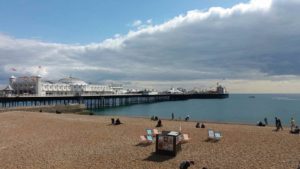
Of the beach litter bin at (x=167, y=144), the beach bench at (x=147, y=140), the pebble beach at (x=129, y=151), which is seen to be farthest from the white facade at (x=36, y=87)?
the beach litter bin at (x=167, y=144)

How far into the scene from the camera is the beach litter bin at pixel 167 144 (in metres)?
12.5

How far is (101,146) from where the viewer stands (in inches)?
584

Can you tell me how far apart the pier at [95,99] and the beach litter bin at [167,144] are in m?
44.5

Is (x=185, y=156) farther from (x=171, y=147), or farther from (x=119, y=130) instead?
(x=119, y=130)

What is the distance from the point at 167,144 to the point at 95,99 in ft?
252

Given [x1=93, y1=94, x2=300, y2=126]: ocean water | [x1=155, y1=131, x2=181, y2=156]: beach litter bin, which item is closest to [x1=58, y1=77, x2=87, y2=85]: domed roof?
[x1=93, y1=94, x2=300, y2=126]: ocean water

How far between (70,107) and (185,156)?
165 feet

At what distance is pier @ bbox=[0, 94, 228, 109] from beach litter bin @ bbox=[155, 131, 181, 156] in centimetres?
4449

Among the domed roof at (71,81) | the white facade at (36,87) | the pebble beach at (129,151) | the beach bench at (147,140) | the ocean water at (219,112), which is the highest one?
the domed roof at (71,81)

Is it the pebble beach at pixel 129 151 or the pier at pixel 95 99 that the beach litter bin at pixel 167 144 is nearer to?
the pebble beach at pixel 129 151

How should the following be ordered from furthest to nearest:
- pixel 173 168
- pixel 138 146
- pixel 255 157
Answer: pixel 138 146, pixel 255 157, pixel 173 168

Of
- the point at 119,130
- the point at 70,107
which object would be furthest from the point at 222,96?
the point at 119,130

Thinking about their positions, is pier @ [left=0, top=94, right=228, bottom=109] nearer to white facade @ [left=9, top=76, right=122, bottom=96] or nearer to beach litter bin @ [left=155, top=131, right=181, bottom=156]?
white facade @ [left=9, top=76, right=122, bottom=96]

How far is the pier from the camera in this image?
6631 centimetres
